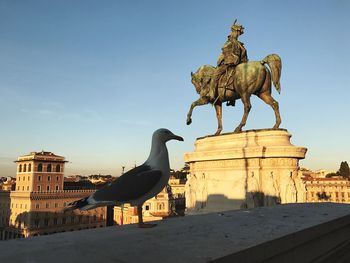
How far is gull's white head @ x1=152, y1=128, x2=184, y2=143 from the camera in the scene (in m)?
3.99

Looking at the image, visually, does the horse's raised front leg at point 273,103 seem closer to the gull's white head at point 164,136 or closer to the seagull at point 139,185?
the gull's white head at point 164,136

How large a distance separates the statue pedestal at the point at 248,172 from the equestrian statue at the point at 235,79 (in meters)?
0.89

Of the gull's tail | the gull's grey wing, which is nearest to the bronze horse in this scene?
the gull's grey wing

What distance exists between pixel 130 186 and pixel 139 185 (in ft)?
0.33

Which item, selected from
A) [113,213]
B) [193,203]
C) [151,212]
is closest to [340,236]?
[193,203]

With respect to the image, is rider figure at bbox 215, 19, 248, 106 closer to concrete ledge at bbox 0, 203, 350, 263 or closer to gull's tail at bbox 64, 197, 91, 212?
concrete ledge at bbox 0, 203, 350, 263

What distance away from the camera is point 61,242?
265 centimetres

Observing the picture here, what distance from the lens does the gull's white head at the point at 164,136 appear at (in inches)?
157

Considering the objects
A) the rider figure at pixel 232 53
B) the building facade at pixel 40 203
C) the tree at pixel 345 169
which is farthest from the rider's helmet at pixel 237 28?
the tree at pixel 345 169

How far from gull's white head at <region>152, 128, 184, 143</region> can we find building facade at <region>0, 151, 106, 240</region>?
6107cm

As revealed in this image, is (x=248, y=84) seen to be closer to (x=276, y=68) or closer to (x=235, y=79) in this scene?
(x=235, y=79)

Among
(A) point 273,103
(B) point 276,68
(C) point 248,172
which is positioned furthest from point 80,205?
(B) point 276,68

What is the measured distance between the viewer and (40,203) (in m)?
62.9

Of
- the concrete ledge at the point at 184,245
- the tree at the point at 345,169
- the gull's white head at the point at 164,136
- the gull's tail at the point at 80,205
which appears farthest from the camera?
the tree at the point at 345,169
